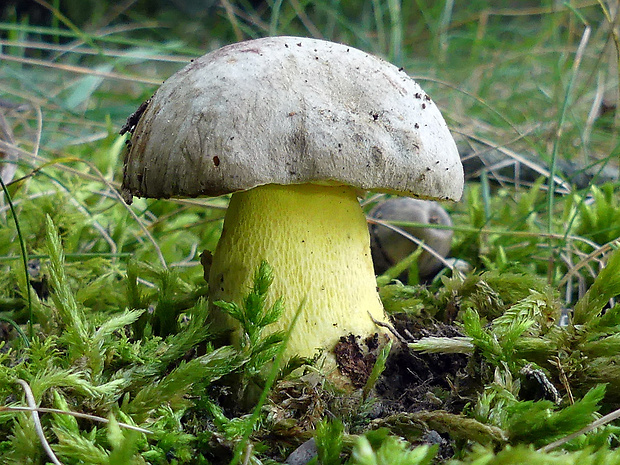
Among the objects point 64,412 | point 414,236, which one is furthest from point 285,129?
point 414,236

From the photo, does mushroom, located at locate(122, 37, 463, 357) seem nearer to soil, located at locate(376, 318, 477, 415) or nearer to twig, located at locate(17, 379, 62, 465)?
soil, located at locate(376, 318, 477, 415)

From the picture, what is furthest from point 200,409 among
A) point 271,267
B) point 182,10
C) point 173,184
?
point 182,10

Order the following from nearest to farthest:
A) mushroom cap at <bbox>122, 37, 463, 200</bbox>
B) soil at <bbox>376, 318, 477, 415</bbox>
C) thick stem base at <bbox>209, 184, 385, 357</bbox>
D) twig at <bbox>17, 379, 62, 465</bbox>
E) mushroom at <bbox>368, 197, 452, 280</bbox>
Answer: twig at <bbox>17, 379, 62, 465</bbox>
mushroom cap at <bbox>122, 37, 463, 200</bbox>
soil at <bbox>376, 318, 477, 415</bbox>
thick stem base at <bbox>209, 184, 385, 357</bbox>
mushroom at <bbox>368, 197, 452, 280</bbox>

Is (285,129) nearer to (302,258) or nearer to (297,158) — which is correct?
(297,158)

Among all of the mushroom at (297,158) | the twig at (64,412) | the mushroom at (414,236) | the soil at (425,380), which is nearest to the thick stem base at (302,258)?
the mushroom at (297,158)

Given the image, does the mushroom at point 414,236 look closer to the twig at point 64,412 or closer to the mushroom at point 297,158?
the mushroom at point 297,158

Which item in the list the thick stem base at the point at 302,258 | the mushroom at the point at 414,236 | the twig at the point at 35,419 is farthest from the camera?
the mushroom at the point at 414,236

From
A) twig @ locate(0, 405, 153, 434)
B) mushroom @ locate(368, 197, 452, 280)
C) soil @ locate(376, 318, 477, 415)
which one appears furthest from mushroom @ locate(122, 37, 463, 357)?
mushroom @ locate(368, 197, 452, 280)
